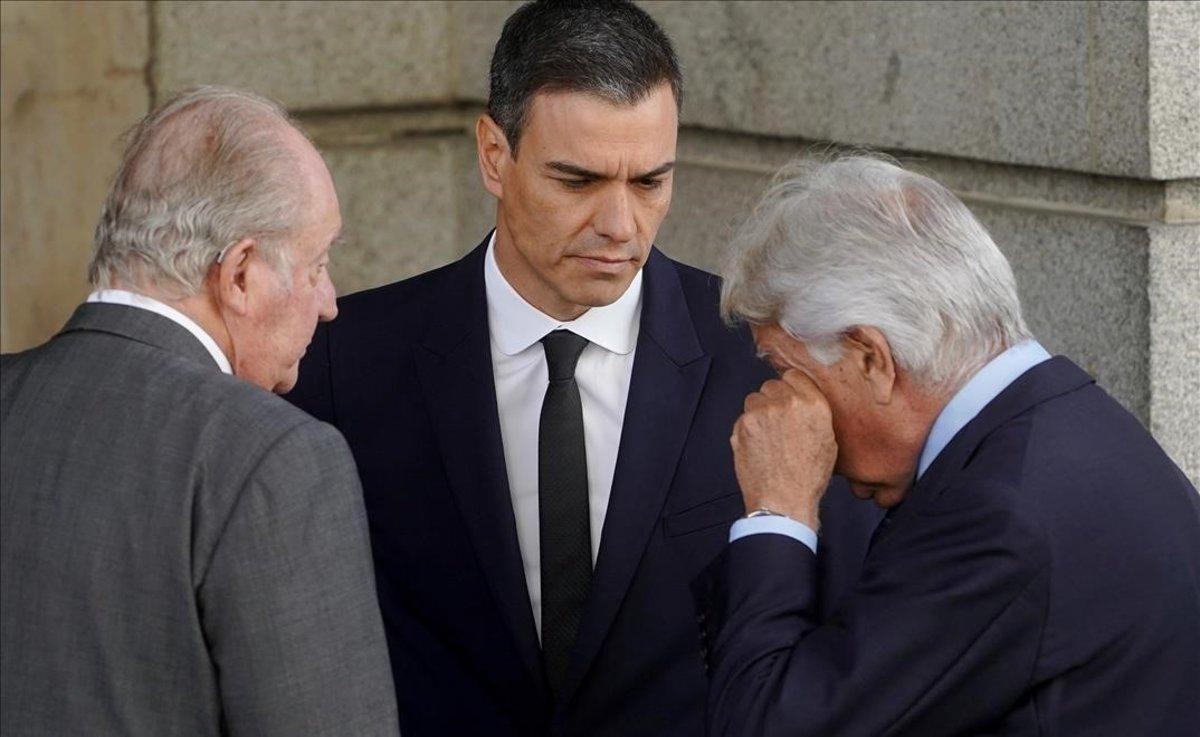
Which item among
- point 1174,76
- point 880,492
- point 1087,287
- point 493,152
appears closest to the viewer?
point 880,492

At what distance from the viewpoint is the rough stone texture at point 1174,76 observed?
132 inches

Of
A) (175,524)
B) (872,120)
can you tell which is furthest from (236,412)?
(872,120)

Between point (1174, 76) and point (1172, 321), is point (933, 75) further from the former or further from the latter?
point (1172, 321)

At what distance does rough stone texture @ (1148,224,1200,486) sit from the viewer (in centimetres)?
339

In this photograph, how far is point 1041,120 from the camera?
3684 millimetres

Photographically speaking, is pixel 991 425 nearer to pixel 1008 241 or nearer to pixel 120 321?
pixel 120 321

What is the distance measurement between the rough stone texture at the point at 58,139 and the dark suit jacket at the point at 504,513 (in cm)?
256

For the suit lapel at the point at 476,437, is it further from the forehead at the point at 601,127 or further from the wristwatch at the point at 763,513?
the wristwatch at the point at 763,513

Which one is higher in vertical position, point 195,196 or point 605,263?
point 195,196

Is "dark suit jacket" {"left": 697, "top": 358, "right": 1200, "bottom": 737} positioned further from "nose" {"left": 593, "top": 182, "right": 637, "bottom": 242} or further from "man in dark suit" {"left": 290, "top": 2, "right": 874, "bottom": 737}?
"nose" {"left": 593, "top": 182, "right": 637, "bottom": 242}

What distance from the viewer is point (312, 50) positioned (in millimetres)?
5336

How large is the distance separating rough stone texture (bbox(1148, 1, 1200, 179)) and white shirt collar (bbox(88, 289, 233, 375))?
201 centimetres

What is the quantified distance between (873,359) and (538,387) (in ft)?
2.33

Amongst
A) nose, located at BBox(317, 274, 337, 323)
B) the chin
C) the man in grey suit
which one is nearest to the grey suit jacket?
the man in grey suit
